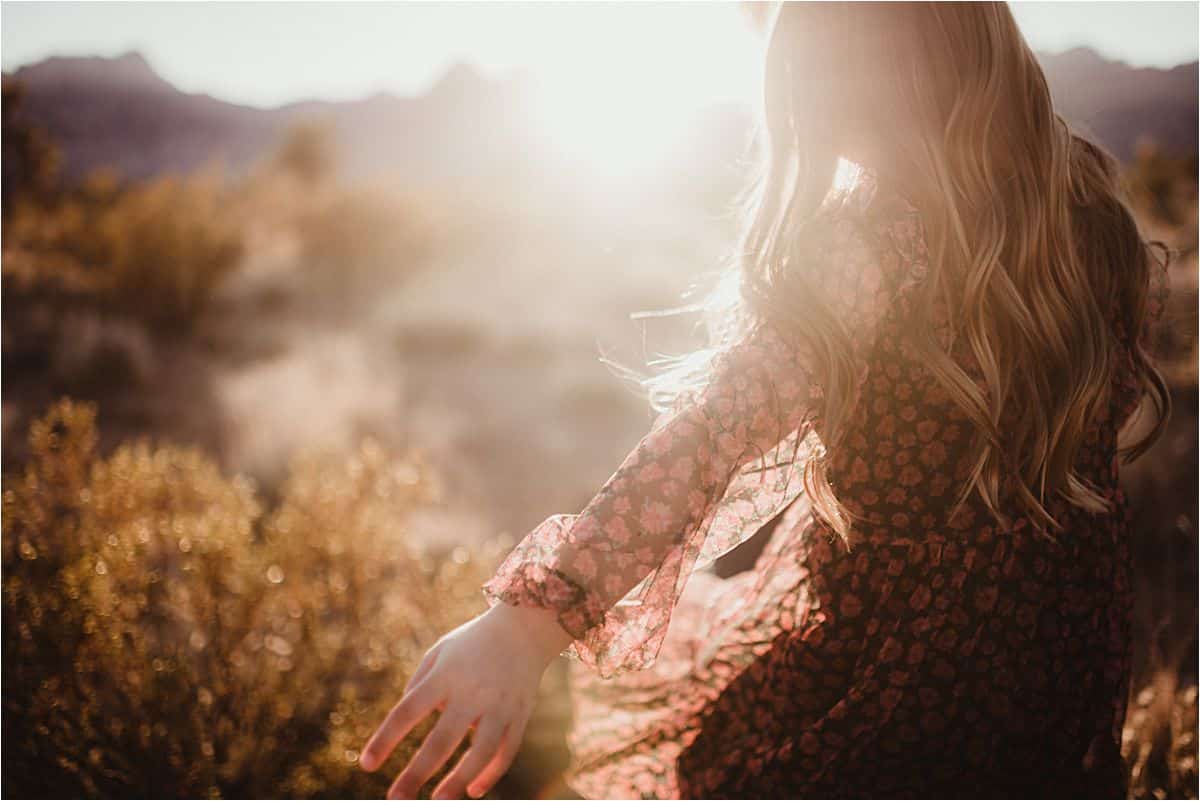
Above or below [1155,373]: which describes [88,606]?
above

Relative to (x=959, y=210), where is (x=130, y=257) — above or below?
above

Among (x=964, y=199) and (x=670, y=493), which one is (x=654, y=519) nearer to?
(x=670, y=493)

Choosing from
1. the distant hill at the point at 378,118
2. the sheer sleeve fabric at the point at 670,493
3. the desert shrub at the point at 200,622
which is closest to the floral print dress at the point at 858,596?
the sheer sleeve fabric at the point at 670,493

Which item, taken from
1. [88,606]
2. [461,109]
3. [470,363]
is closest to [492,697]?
[88,606]

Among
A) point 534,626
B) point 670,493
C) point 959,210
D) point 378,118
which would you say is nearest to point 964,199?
point 959,210

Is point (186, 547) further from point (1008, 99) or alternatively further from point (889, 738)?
point (1008, 99)

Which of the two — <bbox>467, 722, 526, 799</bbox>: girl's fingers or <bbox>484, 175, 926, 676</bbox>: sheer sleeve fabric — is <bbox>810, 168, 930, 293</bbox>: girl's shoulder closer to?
<bbox>484, 175, 926, 676</bbox>: sheer sleeve fabric

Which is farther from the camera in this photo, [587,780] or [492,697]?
[587,780]

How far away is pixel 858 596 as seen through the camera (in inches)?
52.1

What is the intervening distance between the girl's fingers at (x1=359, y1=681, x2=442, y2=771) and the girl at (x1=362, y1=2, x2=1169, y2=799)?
28 millimetres

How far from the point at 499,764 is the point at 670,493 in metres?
0.39

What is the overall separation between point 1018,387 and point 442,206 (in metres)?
13.2

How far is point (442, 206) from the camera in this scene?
13477 mm

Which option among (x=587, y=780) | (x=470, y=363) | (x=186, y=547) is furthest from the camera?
(x=470, y=363)
